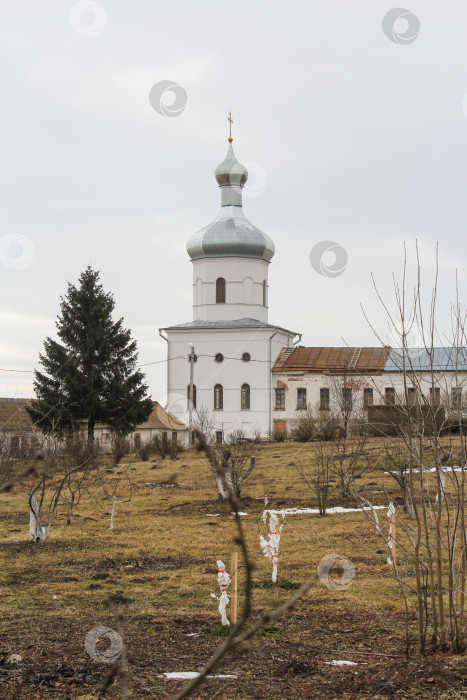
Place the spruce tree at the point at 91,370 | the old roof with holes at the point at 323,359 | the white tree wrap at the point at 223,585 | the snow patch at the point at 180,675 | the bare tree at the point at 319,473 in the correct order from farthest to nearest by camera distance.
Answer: the old roof with holes at the point at 323,359
the spruce tree at the point at 91,370
the bare tree at the point at 319,473
the white tree wrap at the point at 223,585
the snow patch at the point at 180,675

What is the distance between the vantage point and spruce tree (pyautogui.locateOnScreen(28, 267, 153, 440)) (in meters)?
35.2

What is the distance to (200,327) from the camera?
1657 inches

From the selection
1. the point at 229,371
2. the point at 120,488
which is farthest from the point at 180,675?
the point at 229,371

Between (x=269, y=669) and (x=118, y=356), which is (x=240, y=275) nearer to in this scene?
(x=118, y=356)

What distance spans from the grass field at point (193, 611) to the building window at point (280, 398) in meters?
22.0

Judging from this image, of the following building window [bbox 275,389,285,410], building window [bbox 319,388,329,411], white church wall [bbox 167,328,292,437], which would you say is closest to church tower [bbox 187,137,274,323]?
white church wall [bbox 167,328,292,437]

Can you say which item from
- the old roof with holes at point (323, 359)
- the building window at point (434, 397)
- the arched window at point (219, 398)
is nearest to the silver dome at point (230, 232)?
the old roof with holes at point (323, 359)

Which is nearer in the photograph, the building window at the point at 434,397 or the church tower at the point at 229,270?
the building window at the point at 434,397

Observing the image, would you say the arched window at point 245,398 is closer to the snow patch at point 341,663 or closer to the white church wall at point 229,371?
the white church wall at point 229,371

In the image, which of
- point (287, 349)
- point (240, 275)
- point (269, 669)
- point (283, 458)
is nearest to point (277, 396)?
point (287, 349)

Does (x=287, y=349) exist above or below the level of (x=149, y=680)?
above

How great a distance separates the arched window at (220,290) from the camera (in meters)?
43.3

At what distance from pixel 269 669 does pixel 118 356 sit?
30.9 m

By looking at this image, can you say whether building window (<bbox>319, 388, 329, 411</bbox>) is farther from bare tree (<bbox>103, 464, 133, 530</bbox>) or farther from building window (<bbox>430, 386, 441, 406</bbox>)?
building window (<bbox>430, 386, 441, 406</bbox>)
